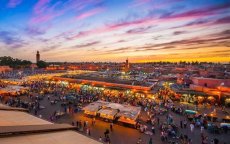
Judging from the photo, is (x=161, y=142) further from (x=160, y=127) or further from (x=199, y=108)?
(x=199, y=108)

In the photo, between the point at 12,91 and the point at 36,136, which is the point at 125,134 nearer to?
the point at 36,136

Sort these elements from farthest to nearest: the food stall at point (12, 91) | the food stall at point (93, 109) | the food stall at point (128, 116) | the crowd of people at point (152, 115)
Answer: the food stall at point (12, 91) < the food stall at point (93, 109) < the food stall at point (128, 116) < the crowd of people at point (152, 115)

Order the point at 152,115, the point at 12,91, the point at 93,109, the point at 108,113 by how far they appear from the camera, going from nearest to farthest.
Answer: the point at 108,113 → the point at 93,109 → the point at 152,115 → the point at 12,91

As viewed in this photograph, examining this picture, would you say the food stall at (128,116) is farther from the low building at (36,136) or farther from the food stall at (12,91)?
the food stall at (12,91)

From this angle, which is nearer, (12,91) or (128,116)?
(128,116)

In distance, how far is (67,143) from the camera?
5.91 metres

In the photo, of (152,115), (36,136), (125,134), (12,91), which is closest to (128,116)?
(125,134)

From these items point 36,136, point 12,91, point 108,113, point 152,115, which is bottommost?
point 152,115

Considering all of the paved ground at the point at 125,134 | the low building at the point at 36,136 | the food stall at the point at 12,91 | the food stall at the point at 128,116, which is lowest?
the paved ground at the point at 125,134

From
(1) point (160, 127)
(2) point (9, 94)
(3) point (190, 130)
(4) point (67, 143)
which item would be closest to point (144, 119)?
(1) point (160, 127)

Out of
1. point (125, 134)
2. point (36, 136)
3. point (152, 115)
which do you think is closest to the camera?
point (36, 136)

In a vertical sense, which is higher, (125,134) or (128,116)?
(128,116)

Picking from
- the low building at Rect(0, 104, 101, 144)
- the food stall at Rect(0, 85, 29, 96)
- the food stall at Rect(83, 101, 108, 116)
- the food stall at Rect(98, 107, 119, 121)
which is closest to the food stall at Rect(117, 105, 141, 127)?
the food stall at Rect(98, 107, 119, 121)

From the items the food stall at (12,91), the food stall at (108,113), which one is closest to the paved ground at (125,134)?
the food stall at (108,113)
